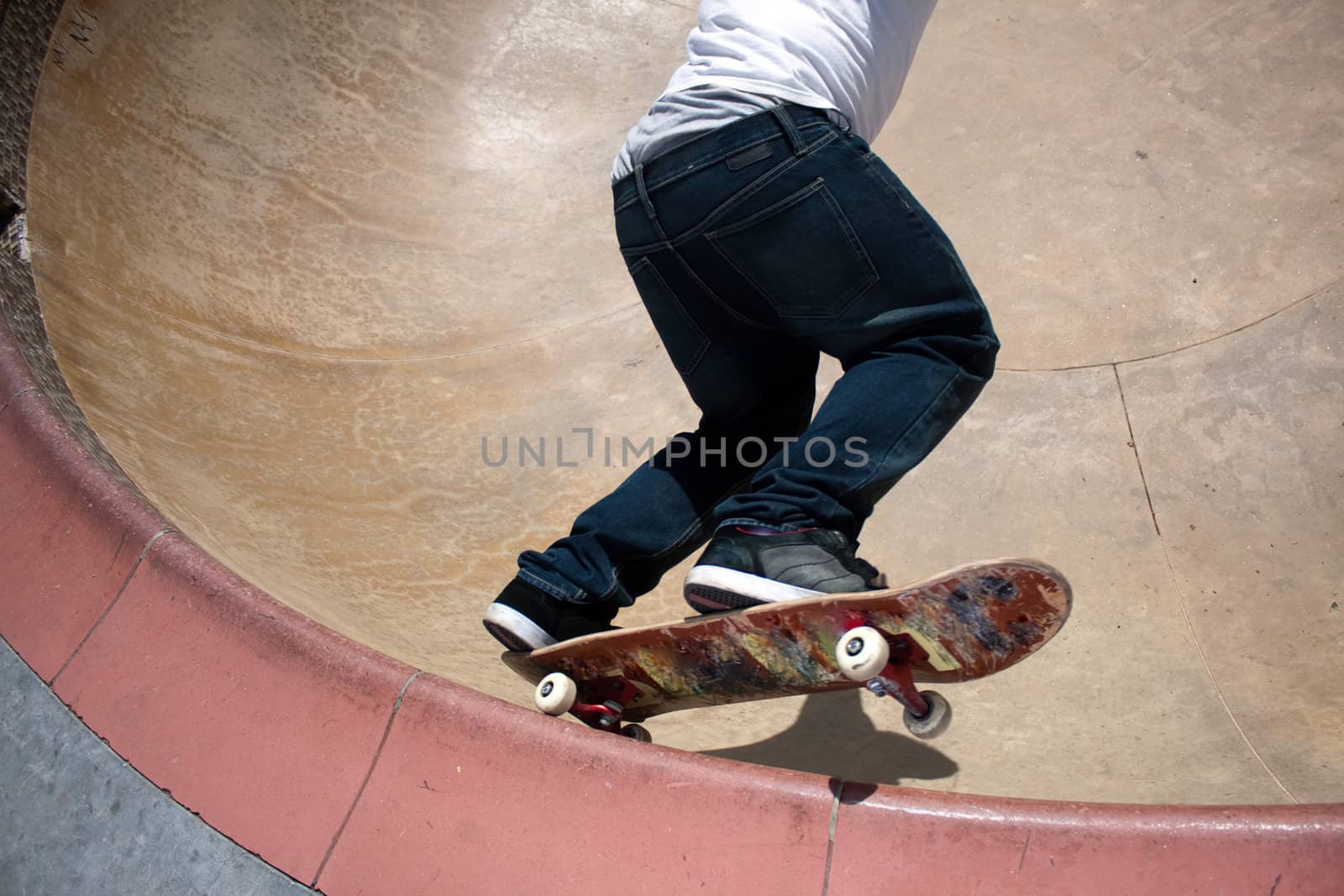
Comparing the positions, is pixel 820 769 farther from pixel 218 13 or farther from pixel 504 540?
pixel 218 13

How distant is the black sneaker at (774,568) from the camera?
1.81m

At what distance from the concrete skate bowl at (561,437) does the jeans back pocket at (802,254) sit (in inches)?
33.4

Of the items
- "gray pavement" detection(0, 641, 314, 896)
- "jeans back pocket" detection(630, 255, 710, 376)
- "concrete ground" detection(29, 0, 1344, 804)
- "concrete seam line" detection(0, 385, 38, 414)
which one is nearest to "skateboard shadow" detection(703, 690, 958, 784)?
"concrete ground" detection(29, 0, 1344, 804)

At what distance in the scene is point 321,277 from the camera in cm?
389

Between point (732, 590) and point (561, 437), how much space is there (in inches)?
70.5

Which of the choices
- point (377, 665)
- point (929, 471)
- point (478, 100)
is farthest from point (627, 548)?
point (478, 100)

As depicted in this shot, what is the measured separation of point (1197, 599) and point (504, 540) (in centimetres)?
200

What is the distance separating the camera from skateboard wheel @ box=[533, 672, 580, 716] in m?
2.05

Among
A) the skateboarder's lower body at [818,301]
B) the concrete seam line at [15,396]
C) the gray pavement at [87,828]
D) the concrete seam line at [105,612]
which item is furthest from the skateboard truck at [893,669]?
the concrete seam line at [15,396]

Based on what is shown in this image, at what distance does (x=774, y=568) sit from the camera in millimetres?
1830

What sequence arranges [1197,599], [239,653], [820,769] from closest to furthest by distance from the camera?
1. [239,653]
2. [820,769]
3. [1197,599]

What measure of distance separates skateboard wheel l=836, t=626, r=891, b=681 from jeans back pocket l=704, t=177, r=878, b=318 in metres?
0.58

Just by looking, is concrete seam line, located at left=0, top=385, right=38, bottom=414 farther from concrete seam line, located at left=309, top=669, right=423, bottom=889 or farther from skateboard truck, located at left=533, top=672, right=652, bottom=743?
skateboard truck, located at left=533, top=672, right=652, bottom=743

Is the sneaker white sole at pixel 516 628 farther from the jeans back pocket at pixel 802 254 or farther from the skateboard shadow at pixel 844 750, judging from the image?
the jeans back pocket at pixel 802 254
